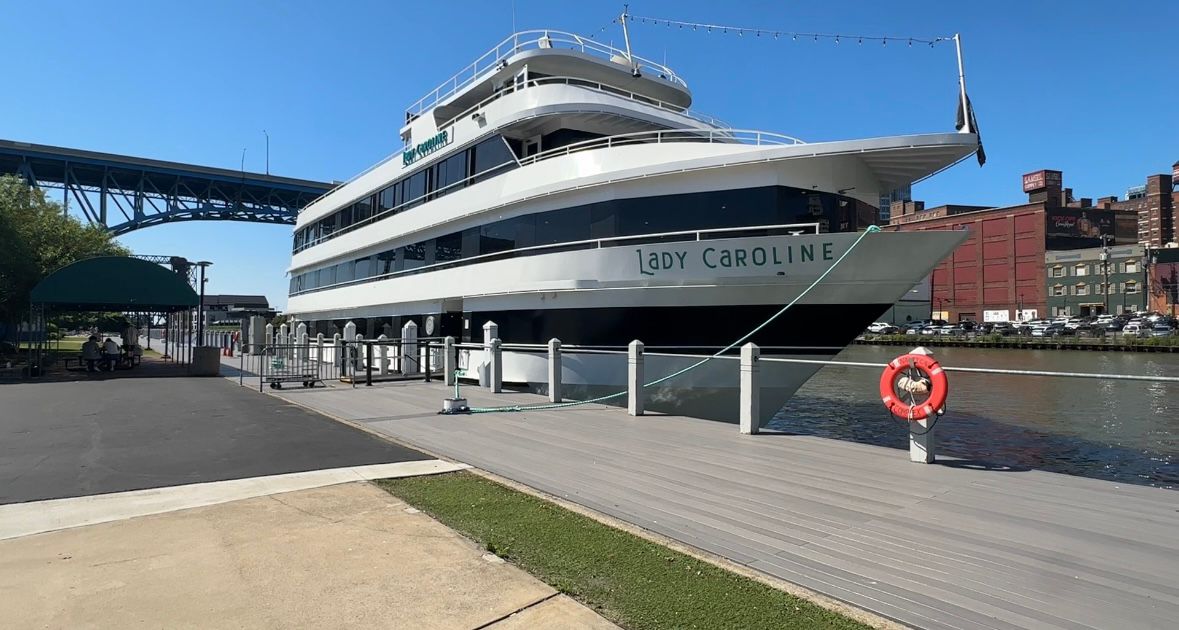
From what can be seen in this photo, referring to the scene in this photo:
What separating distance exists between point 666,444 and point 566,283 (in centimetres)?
489

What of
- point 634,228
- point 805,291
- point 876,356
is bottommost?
point 876,356

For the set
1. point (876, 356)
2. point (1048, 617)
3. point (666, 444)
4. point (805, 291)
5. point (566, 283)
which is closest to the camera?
point (1048, 617)

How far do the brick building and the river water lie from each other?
5110 centimetres

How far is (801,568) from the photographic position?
3766 millimetres

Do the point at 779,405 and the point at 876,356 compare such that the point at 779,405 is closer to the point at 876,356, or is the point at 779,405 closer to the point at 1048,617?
the point at 1048,617

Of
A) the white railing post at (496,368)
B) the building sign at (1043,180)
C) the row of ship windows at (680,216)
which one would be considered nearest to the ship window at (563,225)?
the row of ship windows at (680,216)

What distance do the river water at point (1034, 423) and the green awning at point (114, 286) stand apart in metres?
19.0

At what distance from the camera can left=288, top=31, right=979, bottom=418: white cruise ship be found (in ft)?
A: 32.3

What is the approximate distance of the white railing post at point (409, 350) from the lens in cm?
1711

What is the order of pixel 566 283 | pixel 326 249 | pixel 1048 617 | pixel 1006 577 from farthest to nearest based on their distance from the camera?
pixel 326 249
pixel 566 283
pixel 1006 577
pixel 1048 617

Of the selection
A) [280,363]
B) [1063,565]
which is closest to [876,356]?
[280,363]

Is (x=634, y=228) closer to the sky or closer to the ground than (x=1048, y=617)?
closer to the sky

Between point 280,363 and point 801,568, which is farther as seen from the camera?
point 280,363

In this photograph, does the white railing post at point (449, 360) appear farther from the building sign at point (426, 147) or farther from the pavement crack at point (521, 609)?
the pavement crack at point (521, 609)
